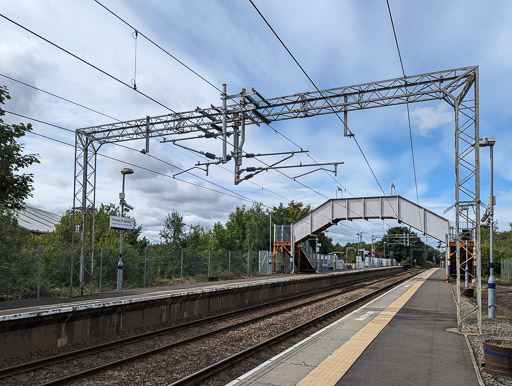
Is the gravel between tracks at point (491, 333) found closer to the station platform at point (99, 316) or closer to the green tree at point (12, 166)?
the station platform at point (99, 316)

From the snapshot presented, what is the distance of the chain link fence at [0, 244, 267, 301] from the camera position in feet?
60.9

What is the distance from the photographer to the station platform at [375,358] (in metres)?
7.11

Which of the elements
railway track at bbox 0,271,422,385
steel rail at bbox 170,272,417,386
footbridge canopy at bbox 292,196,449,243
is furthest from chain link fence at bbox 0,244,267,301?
steel rail at bbox 170,272,417,386

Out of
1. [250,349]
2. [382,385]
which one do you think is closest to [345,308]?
[250,349]

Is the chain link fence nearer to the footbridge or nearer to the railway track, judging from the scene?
the railway track

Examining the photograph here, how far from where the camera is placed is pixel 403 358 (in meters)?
8.62

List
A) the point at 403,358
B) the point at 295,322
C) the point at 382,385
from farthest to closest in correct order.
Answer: the point at 295,322 < the point at 403,358 < the point at 382,385

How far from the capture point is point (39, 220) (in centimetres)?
6712

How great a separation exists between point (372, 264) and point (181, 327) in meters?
81.0

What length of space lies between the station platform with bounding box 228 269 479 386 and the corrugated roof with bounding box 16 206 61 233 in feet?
191

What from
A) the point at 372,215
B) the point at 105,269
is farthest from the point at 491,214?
the point at 372,215

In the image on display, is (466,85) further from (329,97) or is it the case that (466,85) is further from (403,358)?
(403,358)

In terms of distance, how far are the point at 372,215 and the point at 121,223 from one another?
→ 29.4 m

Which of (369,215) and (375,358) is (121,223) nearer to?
(375,358)
